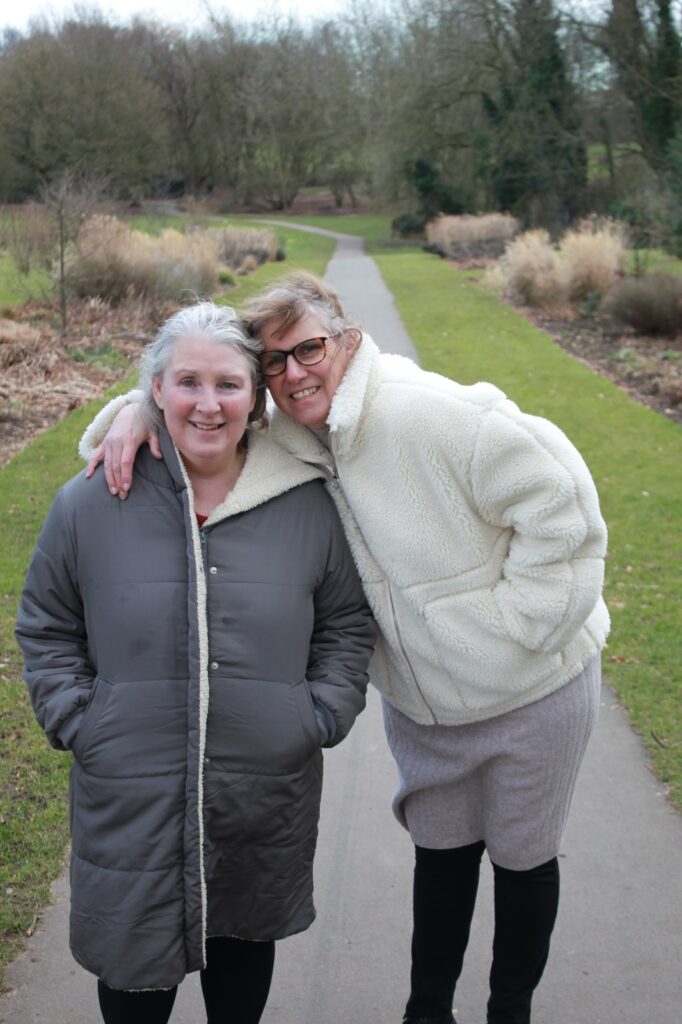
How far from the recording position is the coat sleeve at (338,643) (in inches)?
90.8

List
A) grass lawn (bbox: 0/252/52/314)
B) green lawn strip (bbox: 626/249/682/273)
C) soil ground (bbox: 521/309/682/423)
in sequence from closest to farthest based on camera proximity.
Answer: soil ground (bbox: 521/309/682/423), grass lawn (bbox: 0/252/52/314), green lawn strip (bbox: 626/249/682/273)

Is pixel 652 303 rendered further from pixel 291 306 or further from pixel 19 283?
pixel 291 306

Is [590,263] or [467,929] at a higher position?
[467,929]

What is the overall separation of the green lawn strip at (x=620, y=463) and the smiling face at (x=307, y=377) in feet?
8.67

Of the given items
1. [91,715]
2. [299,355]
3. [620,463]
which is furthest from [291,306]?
[620,463]

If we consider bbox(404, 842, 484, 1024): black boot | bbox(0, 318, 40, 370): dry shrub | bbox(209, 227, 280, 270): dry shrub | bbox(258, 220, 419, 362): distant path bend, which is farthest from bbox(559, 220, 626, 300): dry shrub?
bbox(404, 842, 484, 1024): black boot

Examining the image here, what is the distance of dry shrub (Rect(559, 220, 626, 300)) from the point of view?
65.2 feet

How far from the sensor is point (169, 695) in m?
2.18

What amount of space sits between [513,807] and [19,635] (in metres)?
1.21

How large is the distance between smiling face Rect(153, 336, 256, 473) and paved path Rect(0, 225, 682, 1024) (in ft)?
5.64

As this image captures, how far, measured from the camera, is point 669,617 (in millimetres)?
6297

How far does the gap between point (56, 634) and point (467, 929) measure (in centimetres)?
137

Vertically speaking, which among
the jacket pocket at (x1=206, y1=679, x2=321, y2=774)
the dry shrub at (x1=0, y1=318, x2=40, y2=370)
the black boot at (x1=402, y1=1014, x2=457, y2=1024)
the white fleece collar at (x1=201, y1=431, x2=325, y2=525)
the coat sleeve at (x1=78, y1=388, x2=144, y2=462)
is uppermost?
the coat sleeve at (x1=78, y1=388, x2=144, y2=462)

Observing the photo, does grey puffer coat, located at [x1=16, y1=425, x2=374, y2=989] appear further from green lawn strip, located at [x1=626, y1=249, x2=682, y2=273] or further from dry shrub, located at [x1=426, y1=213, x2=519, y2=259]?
dry shrub, located at [x1=426, y1=213, x2=519, y2=259]
